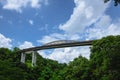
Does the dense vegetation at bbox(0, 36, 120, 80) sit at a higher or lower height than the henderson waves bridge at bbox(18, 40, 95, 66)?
lower

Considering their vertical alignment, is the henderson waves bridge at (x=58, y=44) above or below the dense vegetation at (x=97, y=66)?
above

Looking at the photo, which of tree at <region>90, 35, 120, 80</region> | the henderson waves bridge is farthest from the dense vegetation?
the henderson waves bridge

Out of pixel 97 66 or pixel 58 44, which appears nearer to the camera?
pixel 97 66

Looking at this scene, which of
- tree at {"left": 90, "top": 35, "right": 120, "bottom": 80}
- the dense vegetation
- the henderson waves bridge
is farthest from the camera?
the henderson waves bridge

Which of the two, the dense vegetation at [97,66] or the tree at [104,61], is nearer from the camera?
the dense vegetation at [97,66]

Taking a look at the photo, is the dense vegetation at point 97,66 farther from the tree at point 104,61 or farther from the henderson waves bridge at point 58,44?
the henderson waves bridge at point 58,44

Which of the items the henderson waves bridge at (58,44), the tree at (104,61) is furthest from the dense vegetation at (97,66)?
the henderson waves bridge at (58,44)

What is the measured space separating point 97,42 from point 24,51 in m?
37.6

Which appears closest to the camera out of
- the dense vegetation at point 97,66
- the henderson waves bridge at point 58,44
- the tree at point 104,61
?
the dense vegetation at point 97,66

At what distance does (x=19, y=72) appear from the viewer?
28.2 meters

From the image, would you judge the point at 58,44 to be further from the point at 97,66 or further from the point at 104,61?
the point at 104,61

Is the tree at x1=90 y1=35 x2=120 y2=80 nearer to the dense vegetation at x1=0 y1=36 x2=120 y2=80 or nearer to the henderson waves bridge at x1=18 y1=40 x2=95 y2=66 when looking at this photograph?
the dense vegetation at x1=0 y1=36 x2=120 y2=80

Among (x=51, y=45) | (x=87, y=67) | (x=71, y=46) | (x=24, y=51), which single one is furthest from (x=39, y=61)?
(x=87, y=67)

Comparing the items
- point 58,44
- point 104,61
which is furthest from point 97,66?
point 58,44
